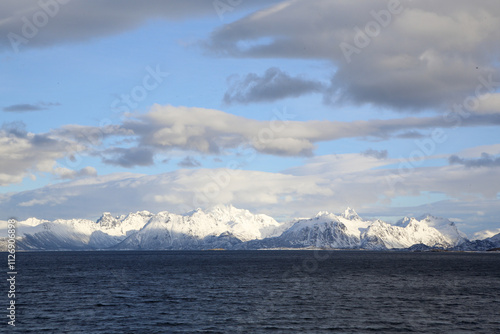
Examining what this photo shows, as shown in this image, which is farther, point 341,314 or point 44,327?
point 341,314

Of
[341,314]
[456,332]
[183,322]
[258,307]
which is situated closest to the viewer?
[456,332]

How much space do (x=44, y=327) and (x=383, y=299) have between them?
6487 centimetres

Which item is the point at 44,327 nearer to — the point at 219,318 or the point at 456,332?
the point at 219,318

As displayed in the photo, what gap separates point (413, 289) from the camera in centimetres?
12550

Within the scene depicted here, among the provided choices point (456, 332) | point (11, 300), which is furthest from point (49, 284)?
point (456, 332)

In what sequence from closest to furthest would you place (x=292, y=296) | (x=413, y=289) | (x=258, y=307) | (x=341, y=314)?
(x=341, y=314), (x=258, y=307), (x=292, y=296), (x=413, y=289)

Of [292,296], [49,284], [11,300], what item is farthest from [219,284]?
[11,300]

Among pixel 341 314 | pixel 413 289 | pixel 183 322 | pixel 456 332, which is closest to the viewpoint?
pixel 456 332

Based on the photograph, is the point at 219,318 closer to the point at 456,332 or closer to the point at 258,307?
the point at 258,307

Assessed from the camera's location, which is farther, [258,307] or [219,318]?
[258,307]

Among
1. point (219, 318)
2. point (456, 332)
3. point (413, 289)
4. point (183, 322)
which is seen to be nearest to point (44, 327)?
point (183, 322)

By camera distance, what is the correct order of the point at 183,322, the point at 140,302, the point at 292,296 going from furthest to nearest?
the point at 292,296 < the point at 140,302 < the point at 183,322

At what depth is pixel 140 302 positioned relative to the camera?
9969 centimetres

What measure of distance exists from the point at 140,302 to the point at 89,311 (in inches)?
503
